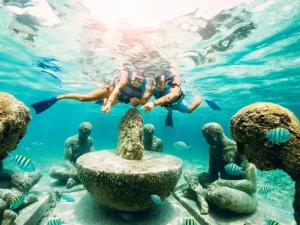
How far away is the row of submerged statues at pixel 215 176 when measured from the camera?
21.7ft

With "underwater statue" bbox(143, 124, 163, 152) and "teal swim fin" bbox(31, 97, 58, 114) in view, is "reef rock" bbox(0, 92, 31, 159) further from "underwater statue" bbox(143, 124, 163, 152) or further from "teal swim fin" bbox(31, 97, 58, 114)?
"underwater statue" bbox(143, 124, 163, 152)

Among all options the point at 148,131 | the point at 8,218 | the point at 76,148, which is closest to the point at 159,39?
the point at 148,131

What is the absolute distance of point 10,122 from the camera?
422 cm

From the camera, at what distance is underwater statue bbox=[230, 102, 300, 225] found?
4109 millimetres

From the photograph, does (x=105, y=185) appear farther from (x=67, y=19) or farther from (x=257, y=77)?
(x=257, y=77)

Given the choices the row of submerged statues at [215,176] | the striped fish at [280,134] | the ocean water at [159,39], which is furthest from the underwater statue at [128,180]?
the ocean water at [159,39]

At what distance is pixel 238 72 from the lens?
728 inches

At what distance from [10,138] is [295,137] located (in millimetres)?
5920

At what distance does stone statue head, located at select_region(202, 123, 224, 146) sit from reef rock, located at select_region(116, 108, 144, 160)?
3.03m

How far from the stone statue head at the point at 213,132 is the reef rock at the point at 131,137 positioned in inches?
119

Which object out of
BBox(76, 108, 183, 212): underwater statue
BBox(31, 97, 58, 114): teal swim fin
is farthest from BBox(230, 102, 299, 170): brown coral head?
BBox(31, 97, 58, 114): teal swim fin

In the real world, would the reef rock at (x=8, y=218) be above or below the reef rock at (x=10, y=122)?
below

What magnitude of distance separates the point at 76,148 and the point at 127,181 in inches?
294

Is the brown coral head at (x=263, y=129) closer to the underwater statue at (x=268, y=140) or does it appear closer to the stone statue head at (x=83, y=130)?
the underwater statue at (x=268, y=140)
